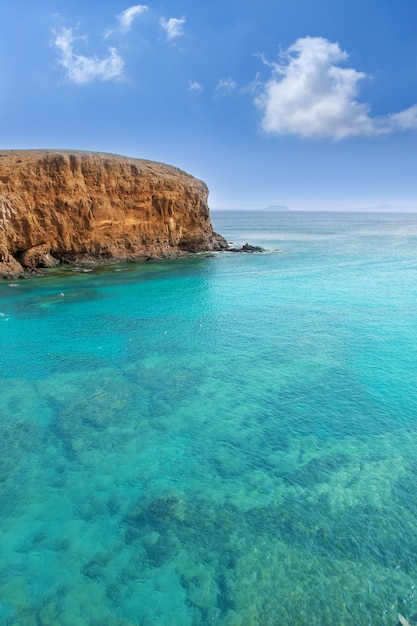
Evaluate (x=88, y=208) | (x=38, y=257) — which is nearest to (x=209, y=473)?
(x=38, y=257)

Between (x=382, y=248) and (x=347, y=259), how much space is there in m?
17.7

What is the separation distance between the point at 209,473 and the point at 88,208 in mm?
39702

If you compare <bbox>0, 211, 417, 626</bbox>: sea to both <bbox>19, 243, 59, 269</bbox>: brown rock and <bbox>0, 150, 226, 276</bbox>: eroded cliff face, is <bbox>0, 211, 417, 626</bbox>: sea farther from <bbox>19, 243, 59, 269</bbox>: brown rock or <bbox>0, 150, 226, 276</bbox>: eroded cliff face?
<bbox>0, 150, 226, 276</bbox>: eroded cliff face

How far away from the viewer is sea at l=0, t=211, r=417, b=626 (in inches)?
331

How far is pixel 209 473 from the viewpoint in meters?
12.1

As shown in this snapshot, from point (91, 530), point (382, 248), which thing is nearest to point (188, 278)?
point (91, 530)

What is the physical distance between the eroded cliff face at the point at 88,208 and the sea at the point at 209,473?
19.9 m

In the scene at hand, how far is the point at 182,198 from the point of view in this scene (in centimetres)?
5353

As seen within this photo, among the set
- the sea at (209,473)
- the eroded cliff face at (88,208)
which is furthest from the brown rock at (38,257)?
the sea at (209,473)

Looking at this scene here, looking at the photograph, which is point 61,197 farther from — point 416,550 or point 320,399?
point 416,550

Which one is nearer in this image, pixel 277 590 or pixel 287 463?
pixel 277 590

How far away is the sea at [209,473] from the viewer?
331 inches

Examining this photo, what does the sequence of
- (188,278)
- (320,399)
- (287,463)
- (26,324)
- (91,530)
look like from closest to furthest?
(91,530), (287,463), (320,399), (26,324), (188,278)

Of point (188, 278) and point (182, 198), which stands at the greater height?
point (182, 198)
